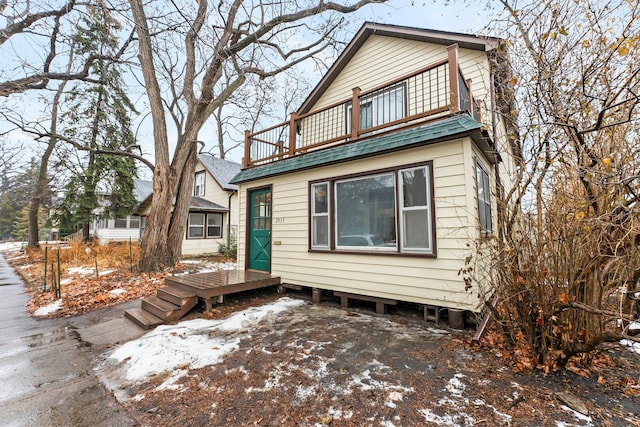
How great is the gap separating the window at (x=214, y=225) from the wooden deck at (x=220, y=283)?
10.5 m

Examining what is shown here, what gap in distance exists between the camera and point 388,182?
4836 mm

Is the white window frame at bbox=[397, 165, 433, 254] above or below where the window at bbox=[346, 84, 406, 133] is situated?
below

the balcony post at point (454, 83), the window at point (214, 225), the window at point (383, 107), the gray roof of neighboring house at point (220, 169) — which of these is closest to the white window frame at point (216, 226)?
the window at point (214, 225)

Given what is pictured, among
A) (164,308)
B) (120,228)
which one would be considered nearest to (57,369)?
(164,308)

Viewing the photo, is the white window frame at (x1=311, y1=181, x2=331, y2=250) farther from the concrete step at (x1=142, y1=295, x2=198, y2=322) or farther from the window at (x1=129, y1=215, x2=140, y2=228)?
the window at (x1=129, y1=215, x2=140, y2=228)

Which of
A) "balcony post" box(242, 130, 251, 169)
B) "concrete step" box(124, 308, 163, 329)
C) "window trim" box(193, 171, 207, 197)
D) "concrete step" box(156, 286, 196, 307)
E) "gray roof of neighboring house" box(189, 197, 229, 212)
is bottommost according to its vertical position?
"concrete step" box(124, 308, 163, 329)

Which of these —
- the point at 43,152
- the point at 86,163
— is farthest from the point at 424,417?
the point at 43,152

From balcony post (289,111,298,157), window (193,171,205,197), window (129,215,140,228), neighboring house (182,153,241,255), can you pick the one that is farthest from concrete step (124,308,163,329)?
window (129,215,140,228)

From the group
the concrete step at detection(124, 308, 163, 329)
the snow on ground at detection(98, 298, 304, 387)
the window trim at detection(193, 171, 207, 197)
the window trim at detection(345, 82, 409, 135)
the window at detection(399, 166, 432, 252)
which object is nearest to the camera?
the snow on ground at detection(98, 298, 304, 387)

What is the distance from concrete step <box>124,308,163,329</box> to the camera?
451 cm

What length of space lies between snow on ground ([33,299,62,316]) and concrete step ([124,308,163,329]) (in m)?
1.96

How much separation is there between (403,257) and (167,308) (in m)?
4.33

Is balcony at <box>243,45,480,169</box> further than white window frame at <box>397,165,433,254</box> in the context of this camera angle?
Yes

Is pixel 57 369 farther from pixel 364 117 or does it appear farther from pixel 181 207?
pixel 364 117
